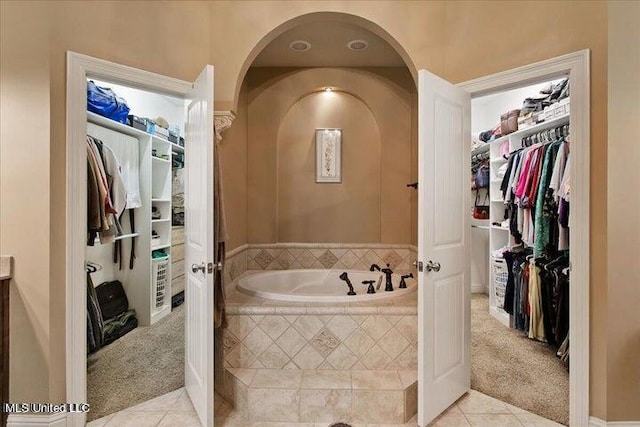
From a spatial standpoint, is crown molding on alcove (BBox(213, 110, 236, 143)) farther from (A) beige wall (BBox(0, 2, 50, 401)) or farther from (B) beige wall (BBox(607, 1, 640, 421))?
(B) beige wall (BBox(607, 1, 640, 421))

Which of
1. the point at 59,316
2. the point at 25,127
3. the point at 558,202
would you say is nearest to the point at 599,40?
the point at 558,202

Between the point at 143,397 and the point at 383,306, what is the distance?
1693 mm

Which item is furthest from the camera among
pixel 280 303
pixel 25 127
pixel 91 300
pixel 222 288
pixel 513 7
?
pixel 91 300

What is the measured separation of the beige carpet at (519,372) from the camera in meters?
Answer: 2.19

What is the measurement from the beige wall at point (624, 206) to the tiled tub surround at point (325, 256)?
6.03 feet

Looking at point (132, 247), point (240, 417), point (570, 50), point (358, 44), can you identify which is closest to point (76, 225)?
point (240, 417)

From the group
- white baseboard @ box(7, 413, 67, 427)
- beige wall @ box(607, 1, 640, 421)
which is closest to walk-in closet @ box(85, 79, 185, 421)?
white baseboard @ box(7, 413, 67, 427)

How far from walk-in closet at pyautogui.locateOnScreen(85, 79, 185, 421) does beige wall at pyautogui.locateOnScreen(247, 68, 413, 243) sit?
1.02 m

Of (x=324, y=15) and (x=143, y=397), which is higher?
(x=324, y=15)

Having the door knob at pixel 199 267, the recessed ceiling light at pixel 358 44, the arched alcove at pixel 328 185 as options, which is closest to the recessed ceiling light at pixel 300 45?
the recessed ceiling light at pixel 358 44

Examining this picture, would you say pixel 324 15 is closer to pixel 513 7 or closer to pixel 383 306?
pixel 513 7

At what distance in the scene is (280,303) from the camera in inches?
93.0

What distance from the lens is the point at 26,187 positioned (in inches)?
70.6

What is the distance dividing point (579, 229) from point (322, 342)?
5.36 feet
